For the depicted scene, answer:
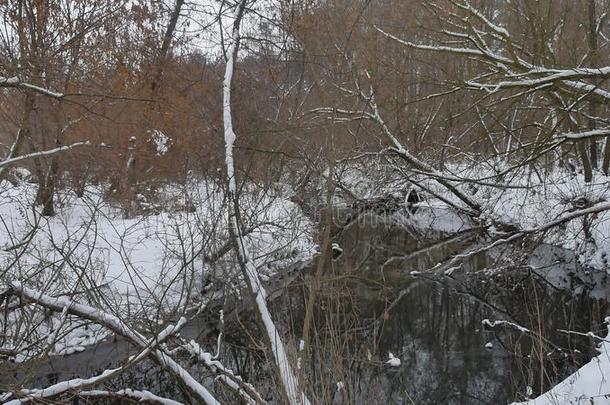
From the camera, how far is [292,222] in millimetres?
9211

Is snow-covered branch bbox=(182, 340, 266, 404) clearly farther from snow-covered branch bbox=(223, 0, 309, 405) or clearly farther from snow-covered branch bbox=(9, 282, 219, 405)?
snow-covered branch bbox=(223, 0, 309, 405)

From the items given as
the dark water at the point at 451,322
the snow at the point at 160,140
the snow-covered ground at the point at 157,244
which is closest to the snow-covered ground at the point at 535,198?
the dark water at the point at 451,322

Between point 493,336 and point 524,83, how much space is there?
348cm

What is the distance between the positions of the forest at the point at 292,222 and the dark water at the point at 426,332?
5 cm

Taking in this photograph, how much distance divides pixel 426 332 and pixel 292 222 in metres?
2.86

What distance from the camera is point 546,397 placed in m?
4.01

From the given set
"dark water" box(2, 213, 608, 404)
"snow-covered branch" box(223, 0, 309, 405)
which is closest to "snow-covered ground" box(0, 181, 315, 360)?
"dark water" box(2, 213, 608, 404)

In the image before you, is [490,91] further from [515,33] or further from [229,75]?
[515,33]

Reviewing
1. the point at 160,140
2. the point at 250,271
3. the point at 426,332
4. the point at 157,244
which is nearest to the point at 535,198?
the point at 426,332

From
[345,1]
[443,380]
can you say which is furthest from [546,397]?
[345,1]

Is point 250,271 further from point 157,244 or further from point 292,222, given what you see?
point 157,244

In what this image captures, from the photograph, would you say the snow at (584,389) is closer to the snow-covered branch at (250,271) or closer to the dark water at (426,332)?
the dark water at (426,332)

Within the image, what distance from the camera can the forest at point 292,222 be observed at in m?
4.14

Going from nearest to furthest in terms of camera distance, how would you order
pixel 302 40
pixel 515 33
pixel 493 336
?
1. pixel 302 40
2. pixel 493 336
3. pixel 515 33
